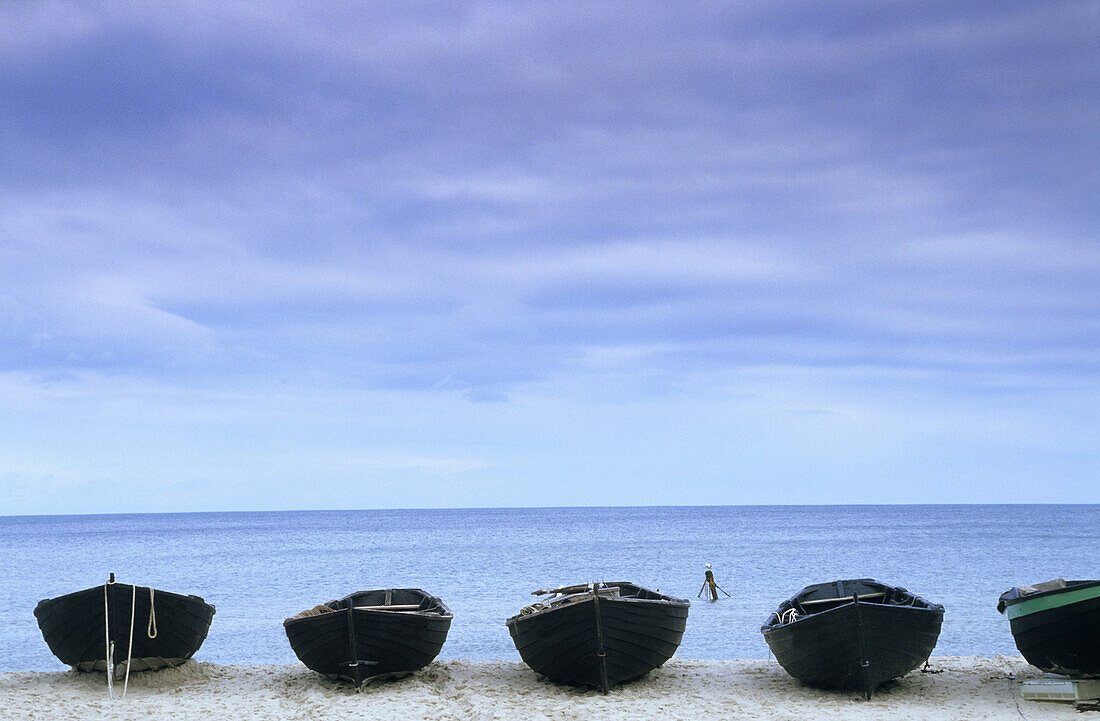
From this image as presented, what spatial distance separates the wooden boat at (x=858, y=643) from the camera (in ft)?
40.9

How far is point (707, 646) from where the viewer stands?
23688mm

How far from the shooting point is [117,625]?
13.7m

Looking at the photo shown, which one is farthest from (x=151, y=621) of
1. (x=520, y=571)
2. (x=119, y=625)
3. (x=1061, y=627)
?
(x=520, y=571)

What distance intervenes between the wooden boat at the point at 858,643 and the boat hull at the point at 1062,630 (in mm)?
1158

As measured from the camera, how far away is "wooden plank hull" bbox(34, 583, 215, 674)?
1358 cm

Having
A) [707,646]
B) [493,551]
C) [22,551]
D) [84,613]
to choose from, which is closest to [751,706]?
[84,613]

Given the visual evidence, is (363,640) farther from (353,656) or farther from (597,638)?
(597,638)

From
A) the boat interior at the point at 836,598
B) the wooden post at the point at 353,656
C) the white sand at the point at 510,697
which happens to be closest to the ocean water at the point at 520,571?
the boat interior at the point at 836,598

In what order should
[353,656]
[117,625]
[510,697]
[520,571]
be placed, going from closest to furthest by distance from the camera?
[510,697]
[353,656]
[117,625]
[520,571]

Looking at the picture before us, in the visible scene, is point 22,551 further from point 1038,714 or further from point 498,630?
point 1038,714

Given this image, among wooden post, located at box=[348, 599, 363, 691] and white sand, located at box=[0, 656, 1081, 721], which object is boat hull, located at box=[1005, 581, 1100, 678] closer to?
white sand, located at box=[0, 656, 1081, 721]

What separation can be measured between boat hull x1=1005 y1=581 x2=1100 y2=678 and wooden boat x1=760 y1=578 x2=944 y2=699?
45.6 inches

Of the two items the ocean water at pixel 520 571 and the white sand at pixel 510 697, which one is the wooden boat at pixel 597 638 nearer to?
the white sand at pixel 510 697

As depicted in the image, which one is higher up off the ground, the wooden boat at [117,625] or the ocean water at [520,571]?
the wooden boat at [117,625]
